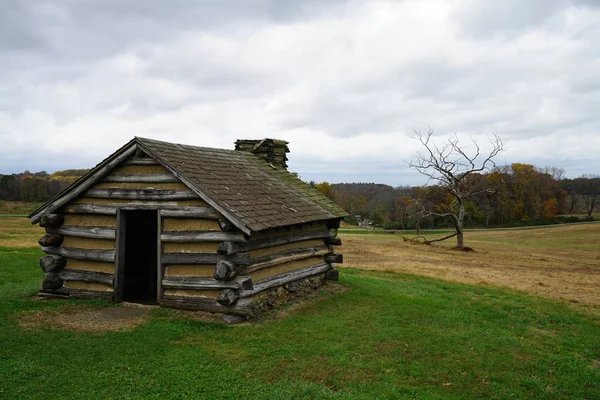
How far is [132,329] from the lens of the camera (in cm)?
903

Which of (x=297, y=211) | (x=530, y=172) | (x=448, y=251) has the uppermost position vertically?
(x=530, y=172)

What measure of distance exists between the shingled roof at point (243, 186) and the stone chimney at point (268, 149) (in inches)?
23.2

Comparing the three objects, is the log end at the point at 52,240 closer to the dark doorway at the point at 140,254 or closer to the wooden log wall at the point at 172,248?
the wooden log wall at the point at 172,248

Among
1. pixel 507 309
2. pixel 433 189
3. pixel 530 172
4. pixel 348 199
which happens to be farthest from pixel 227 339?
pixel 348 199

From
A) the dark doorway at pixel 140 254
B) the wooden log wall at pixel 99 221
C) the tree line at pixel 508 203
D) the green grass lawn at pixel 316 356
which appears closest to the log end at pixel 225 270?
the green grass lawn at pixel 316 356

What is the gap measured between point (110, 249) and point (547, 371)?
9.95 m

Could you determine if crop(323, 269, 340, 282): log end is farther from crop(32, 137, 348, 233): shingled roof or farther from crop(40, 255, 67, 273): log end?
crop(40, 255, 67, 273): log end

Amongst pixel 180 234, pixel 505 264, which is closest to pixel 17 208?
pixel 180 234

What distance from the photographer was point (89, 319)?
31.8 ft

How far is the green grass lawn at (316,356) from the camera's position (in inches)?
260

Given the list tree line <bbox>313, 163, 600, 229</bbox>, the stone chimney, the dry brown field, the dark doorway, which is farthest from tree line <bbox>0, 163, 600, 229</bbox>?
the dark doorway

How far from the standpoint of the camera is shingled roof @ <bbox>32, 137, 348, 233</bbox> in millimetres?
10188

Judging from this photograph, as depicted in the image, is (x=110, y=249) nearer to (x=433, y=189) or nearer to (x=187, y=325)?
(x=187, y=325)

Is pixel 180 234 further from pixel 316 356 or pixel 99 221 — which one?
pixel 316 356
